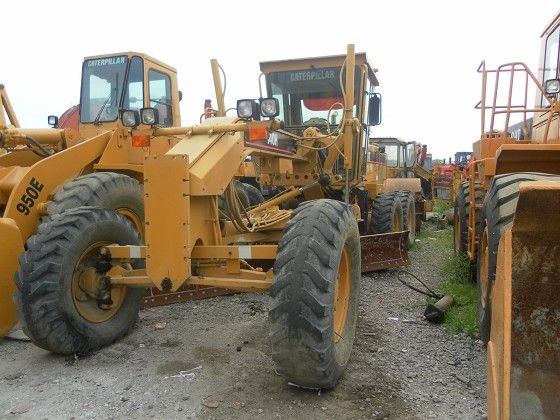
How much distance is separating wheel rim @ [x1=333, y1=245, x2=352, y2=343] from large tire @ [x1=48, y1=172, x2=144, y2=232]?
251 cm

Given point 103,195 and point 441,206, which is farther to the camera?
point 441,206

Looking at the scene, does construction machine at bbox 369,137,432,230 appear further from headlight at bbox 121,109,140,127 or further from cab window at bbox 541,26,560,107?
headlight at bbox 121,109,140,127

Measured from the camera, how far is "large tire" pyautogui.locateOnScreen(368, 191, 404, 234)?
8.32m

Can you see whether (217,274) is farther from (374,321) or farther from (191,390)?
(374,321)

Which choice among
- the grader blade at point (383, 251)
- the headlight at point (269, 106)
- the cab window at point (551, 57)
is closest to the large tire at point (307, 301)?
the headlight at point (269, 106)

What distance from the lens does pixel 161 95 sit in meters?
7.51

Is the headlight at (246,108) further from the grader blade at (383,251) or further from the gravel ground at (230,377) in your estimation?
the grader blade at (383,251)

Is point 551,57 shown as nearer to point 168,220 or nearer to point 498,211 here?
point 498,211

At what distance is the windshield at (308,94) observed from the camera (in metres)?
7.54

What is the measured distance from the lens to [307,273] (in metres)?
3.21

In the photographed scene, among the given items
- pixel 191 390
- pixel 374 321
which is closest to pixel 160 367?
pixel 191 390

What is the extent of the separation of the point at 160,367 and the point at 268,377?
86 centimetres

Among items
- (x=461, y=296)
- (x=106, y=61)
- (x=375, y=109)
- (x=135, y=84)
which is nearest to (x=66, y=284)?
(x=135, y=84)

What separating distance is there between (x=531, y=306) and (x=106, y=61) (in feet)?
20.8
